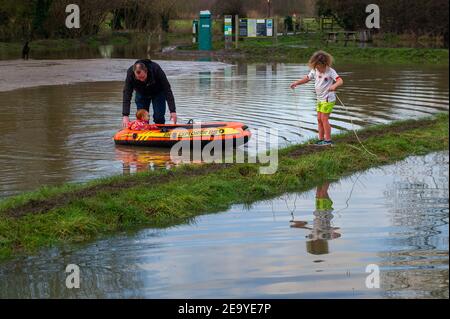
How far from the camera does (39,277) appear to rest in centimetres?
802

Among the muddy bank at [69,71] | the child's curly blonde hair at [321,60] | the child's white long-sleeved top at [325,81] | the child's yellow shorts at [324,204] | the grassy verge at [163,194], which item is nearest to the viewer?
the grassy verge at [163,194]

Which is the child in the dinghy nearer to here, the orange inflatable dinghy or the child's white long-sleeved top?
the orange inflatable dinghy

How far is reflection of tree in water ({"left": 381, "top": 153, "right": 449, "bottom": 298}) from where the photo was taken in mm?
7555

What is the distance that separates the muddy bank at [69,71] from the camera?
32.7 meters

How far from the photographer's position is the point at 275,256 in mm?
8578

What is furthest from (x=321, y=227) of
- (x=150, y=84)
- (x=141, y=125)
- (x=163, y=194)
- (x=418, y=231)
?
(x=141, y=125)

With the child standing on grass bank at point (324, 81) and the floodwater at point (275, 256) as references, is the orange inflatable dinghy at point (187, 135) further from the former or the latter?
the floodwater at point (275, 256)

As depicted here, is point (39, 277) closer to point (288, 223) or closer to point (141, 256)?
point (141, 256)

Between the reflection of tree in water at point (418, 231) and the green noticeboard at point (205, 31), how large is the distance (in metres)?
41.0

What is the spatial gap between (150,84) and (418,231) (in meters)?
7.70

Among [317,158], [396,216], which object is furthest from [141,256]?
[317,158]

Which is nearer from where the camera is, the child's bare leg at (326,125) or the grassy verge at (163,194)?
the grassy verge at (163,194)

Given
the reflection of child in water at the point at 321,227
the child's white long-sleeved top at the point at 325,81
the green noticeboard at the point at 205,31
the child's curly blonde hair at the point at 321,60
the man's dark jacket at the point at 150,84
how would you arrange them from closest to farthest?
the reflection of child in water at the point at 321,227, the child's curly blonde hair at the point at 321,60, the child's white long-sleeved top at the point at 325,81, the man's dark jacket at the point at 150,84, the green noticeboard at the point at 205,31

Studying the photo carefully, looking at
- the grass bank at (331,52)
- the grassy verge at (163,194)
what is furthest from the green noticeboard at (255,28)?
the grassy verge at (163,194)
